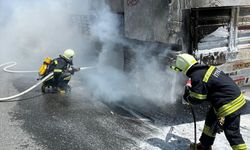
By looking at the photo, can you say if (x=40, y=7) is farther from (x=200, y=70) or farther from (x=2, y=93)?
(x=200, y=70)

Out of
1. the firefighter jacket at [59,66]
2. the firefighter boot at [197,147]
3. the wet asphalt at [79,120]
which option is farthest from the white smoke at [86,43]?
the firefighter boot at [197,147]

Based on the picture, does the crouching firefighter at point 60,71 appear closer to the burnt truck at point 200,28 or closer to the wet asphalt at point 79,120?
the wet asphalt at point 79,120

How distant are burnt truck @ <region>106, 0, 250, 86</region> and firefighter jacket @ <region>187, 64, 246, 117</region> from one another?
3.01 ft

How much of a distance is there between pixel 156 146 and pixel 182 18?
→ 76.0 inches

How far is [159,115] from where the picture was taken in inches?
229

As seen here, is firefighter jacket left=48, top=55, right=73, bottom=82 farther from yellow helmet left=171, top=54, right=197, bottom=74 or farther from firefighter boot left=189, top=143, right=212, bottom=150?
firefighter boot left=189, top=143, right=212, bottom=150

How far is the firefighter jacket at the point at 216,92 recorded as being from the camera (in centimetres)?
405

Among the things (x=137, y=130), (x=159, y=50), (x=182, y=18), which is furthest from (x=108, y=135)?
(x=182, y=18)

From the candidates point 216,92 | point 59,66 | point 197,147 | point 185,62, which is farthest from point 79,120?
point 216,92

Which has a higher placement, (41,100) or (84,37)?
(84,37)

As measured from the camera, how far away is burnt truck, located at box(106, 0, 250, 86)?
Result: 4.86 meters

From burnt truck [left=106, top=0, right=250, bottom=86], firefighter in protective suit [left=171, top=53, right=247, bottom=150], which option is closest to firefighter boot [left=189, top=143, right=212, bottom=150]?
firefighter in protective suit [left=171, top=53, right=247, bottom=150]

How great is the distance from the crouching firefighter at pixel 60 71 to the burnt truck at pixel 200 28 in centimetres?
206

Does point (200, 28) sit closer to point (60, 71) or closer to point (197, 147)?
point (197, 147)
